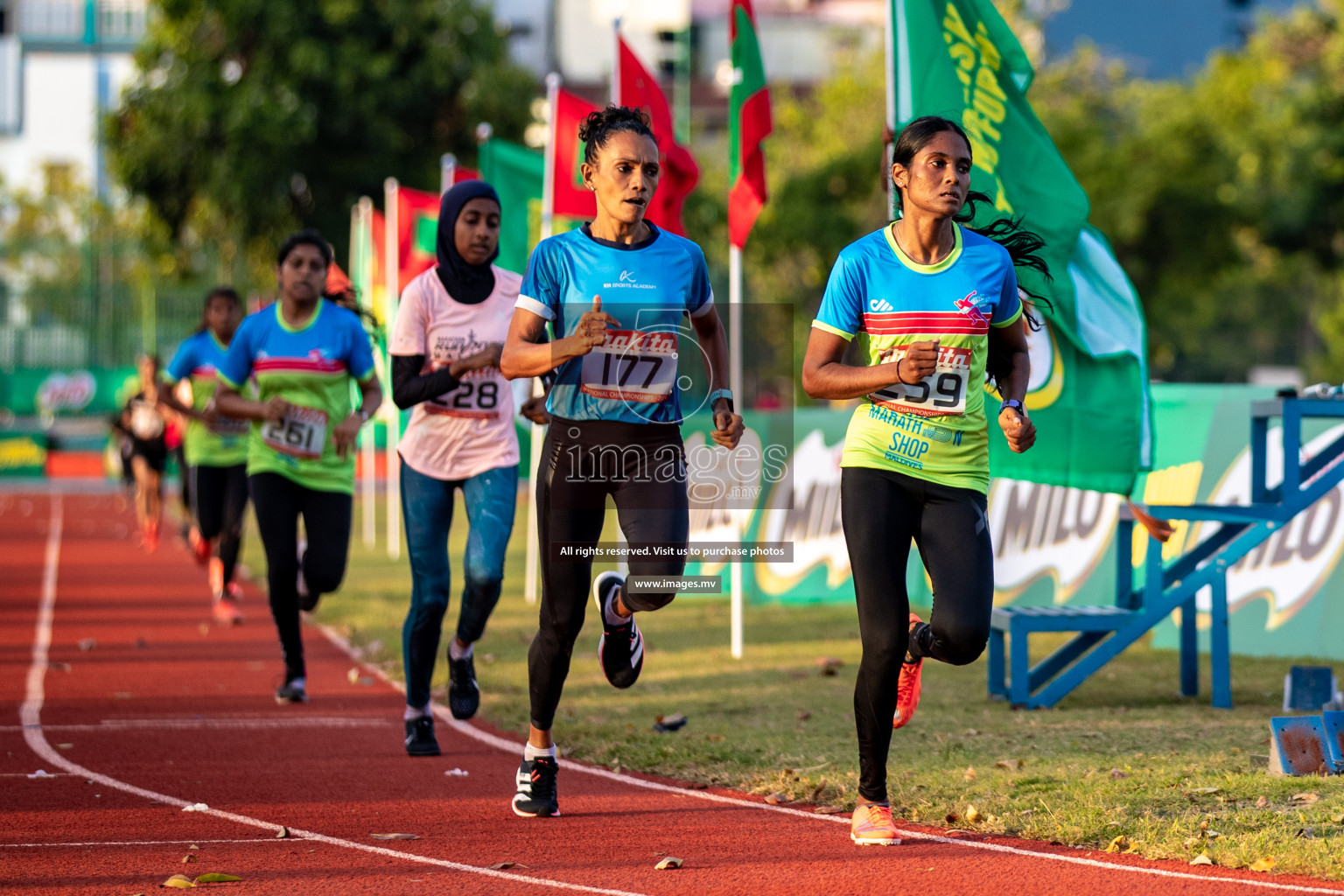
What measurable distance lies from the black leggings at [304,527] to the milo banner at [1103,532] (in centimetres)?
378

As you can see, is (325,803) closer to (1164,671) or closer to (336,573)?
(336,573)

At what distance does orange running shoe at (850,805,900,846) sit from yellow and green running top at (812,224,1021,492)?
1.22 m

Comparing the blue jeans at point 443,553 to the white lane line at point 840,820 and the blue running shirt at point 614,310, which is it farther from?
the blue running shirt at point 614,310

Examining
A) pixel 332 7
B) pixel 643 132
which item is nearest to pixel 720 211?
pixel 332 7

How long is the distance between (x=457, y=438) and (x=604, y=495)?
1.58 m

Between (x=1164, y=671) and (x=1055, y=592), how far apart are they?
7.00ft

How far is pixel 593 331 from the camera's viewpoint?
19.2ft

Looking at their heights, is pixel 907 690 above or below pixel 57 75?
below

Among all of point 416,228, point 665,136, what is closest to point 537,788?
point 665,136

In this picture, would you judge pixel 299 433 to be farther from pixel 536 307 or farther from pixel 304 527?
pixel 536 307

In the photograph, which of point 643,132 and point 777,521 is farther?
point 777,521

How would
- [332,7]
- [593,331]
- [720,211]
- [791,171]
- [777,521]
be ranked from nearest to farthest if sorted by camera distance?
1. [593,331]
2. [777,521]
3. [332,7]
4. [720,211]
5. [791,171]

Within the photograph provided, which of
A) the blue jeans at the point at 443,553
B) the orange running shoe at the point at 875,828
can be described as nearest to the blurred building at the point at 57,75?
the blue jeans at the point at 443,553

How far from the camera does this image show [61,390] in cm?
4256
